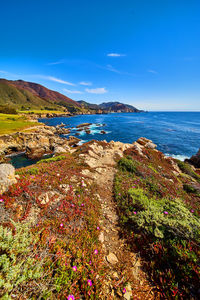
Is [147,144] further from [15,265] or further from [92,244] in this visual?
[15,265]

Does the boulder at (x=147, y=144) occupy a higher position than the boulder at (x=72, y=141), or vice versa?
the boulder at (x=147, y=144)

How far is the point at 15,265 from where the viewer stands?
238 cm

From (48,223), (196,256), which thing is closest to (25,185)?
(48,223)

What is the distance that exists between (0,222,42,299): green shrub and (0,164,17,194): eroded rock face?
2.98 metres

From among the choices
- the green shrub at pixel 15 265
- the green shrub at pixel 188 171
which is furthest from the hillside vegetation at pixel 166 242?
the green shrub at pixel 188 171

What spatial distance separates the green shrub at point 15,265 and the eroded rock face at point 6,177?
2981 mm

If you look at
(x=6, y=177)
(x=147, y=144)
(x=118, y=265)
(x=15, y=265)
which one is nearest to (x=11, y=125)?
(x=6, y=177)

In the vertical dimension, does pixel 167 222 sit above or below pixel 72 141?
above

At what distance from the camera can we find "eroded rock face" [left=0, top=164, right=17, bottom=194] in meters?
5.21

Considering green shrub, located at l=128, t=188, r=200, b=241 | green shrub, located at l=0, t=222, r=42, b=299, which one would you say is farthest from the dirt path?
green shrub, located at l=0, t=222, r=42, b=299

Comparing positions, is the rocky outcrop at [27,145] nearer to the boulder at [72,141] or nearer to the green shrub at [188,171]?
the boulder at [72,141]

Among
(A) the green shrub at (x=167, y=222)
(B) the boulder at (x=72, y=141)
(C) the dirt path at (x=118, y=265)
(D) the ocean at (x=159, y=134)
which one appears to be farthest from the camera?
(B) the boulder at (x=72, y=141)

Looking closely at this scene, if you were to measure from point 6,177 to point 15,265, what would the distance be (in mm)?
4453

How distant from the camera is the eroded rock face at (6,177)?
205 inches
